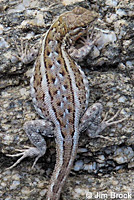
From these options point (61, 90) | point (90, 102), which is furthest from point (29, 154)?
point (90, 102)

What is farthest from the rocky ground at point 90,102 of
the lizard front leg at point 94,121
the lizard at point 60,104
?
the lizard at point 60,104

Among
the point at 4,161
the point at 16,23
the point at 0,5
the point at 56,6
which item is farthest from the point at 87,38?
the point at 4,161

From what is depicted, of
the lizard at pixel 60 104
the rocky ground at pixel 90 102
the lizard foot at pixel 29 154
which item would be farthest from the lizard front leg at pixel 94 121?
the lizard foot at pixel 29 154

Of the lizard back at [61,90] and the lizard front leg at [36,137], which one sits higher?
the lizard back at [61,90]

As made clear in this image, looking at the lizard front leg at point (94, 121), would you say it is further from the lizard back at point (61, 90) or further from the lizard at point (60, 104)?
the lizard back at point (61, 90)

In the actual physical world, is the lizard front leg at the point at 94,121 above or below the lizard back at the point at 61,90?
below

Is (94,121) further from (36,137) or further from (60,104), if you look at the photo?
(36,137)

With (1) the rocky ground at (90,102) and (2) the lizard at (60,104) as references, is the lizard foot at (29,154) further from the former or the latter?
(1) the rocky ground at (90,102)

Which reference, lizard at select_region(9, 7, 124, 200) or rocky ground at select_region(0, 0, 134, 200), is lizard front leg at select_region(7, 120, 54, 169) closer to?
lizard at select_region(9, 7, 124, 200)

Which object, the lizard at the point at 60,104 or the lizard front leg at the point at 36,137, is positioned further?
the lizard front leg at the point at 36,137

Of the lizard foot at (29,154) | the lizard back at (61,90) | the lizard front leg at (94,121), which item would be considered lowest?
the lizard foot at (29,154)

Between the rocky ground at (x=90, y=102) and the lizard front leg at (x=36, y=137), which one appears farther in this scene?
the lizard front leg at (x=36, y=137)
